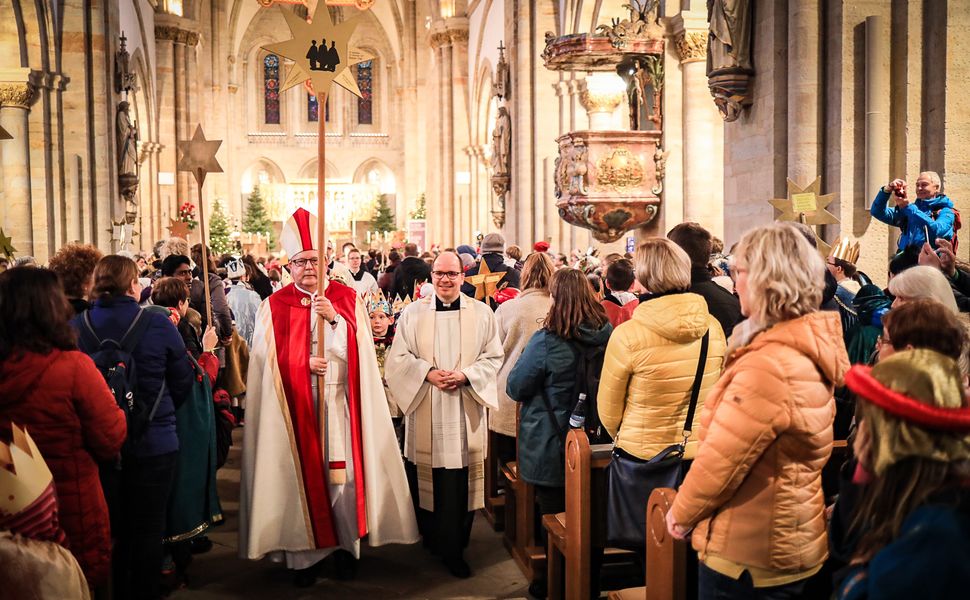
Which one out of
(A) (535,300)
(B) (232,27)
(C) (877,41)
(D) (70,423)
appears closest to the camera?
(D) (70,423)

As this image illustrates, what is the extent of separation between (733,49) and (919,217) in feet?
10.0

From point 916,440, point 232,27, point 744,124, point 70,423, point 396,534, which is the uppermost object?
point 232,27

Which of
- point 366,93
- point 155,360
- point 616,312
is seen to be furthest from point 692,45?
point 366,93

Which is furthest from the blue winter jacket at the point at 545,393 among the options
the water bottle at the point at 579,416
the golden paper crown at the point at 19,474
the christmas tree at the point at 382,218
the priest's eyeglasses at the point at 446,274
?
the christmas tree at the point at 382,218

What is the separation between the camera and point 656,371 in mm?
3684

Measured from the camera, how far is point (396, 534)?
5.23 m

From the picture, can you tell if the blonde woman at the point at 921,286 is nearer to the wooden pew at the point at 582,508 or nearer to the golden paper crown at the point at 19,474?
the wooden pew at the point at 582,508

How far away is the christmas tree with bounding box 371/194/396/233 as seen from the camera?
4053cm

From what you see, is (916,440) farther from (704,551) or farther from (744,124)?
(744,124)

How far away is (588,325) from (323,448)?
1.60 m

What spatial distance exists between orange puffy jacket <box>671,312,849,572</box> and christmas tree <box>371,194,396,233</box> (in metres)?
38.2

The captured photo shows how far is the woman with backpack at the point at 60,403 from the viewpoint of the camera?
342cm

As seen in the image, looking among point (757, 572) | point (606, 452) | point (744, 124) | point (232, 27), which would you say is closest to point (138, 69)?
point (232, 27)

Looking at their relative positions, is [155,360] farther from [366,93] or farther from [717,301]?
[366,93]
